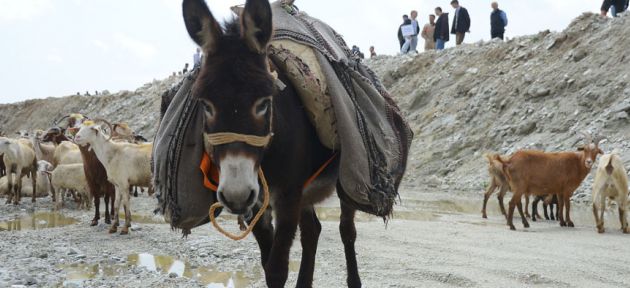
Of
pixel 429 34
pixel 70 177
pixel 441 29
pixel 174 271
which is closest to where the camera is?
pixel 174 271

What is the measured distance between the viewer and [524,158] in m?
11.6

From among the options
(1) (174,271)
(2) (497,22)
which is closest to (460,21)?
(2) (497,22)

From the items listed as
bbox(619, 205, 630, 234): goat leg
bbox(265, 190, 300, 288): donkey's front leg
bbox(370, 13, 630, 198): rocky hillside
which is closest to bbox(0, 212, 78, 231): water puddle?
bbox(265, 190, 300, 288): donkey's front leg

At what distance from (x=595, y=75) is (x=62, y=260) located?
17114mm

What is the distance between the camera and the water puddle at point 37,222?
11891mm

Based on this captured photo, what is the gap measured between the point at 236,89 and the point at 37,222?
1094 cm

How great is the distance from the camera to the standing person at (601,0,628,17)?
22.9 m

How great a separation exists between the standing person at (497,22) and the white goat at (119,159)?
711 inches

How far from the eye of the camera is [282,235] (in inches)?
149

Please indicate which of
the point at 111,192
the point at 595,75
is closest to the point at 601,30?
the point at 595,75

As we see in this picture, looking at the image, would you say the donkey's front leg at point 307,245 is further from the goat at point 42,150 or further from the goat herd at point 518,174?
the goat at point 42,150

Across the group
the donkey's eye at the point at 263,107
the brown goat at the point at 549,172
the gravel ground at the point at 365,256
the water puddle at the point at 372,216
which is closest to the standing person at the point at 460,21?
the water puddle at the point at 372,216

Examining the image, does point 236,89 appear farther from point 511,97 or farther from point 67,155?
point 511,97

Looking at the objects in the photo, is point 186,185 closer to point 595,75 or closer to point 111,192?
point 111,192
